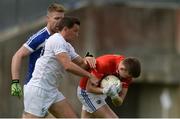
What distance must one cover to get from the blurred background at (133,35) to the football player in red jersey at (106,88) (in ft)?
25.5

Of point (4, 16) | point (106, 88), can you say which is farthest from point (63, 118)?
point (4, 16)

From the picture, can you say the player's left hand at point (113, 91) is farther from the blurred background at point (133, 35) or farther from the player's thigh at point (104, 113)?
the blurred background at point (133, 35)

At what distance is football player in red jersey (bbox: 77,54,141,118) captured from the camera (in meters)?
12.6

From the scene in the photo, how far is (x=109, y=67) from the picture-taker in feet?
42.5

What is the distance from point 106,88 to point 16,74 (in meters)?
1.16

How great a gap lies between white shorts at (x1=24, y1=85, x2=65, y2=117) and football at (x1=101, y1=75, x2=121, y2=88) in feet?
1.97

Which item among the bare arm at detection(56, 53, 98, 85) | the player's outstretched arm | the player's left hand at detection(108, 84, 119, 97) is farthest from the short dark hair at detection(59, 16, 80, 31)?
the player's outstretched arm

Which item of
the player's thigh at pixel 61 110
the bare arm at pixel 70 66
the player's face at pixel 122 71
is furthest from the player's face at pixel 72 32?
the player's thigh at pixel 61 110

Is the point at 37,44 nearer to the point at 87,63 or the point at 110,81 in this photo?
the point at 87,63

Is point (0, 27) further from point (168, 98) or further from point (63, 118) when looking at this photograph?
point (63, 118)

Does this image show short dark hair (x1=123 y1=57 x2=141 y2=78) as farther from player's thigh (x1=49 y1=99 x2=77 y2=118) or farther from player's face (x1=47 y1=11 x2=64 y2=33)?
player's face (x1=47 y1=11 x2=64 y2=33)

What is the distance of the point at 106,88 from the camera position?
12547 millimetres

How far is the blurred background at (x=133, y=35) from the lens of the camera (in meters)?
21.8

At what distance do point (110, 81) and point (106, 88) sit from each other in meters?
0.20
